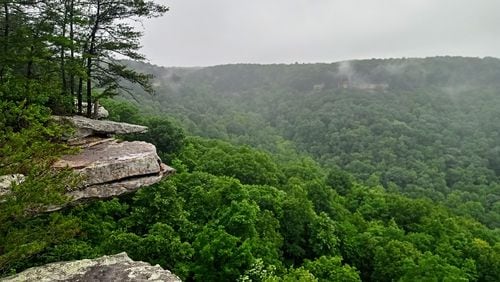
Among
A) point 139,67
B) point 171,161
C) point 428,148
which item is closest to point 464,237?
point 171,161

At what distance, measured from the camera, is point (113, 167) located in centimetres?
1894

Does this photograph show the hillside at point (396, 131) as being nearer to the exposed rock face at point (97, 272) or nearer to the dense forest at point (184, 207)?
the dense forest at point (184, 207)

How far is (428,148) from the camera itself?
400 ft

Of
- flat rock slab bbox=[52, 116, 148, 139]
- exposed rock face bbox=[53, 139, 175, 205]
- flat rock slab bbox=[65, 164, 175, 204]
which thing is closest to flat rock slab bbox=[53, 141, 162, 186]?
exposed rock face bbox=[53, 139, 175, 205]

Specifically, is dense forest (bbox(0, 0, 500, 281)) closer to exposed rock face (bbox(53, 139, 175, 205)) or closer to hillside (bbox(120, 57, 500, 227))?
exposed rock face (bbox(53, 139, 175, 205))

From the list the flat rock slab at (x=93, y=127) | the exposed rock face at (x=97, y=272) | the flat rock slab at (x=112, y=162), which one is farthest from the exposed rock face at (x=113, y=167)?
the exposed rock face at (x=97, y=272)

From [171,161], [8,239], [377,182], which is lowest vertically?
[377,182]

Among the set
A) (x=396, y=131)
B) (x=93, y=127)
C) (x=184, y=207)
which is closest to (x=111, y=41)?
(x=93, y=127)

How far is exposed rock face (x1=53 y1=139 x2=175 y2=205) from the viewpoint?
711 inches

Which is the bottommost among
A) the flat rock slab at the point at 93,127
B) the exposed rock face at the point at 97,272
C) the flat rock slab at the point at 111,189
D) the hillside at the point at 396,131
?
the hillside at the point at 396,131

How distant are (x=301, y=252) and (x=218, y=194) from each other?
926 cm

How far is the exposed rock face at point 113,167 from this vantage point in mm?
18047

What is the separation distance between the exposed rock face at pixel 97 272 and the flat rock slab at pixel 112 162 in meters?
3.41

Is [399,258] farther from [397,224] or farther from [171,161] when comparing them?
[171,161]
